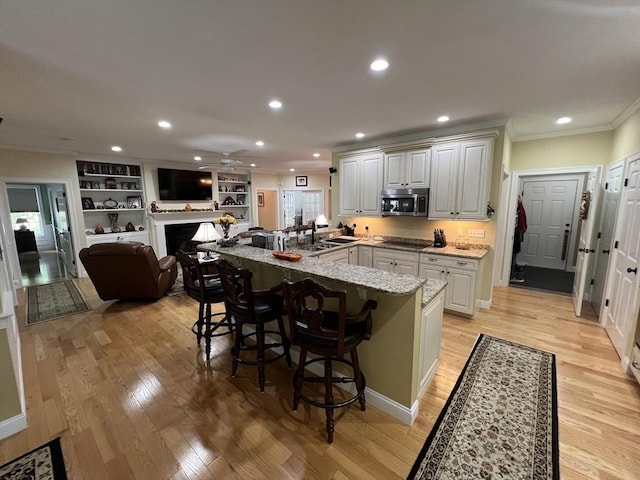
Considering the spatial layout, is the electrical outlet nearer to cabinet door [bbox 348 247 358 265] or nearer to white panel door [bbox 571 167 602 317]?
white panel door [bbox 571 167 602 317]

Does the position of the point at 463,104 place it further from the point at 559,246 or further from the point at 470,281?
the point at 559,246

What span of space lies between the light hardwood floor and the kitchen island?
0.19m

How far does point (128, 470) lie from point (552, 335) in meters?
4.30

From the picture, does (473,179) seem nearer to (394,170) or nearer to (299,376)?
(394,170)

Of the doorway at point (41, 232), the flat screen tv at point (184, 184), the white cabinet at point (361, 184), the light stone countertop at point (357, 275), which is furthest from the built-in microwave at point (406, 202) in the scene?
the doorway at point (41, 232)

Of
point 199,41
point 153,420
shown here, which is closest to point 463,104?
point 199,41

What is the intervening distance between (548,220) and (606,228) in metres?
2.69

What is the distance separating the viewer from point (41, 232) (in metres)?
9.73

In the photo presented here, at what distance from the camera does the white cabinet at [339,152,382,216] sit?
15.3ft

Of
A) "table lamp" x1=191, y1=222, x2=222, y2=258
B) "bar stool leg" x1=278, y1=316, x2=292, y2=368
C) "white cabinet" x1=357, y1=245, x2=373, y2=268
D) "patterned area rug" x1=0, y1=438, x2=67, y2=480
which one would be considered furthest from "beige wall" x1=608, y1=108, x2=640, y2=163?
"patterned area rug" x1=0, y1=438, x2=67, y2=480

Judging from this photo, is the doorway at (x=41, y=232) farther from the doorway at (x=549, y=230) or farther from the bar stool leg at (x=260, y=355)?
the doorway at (x=549, y=230)

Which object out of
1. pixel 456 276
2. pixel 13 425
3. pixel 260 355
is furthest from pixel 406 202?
pixel 13 425

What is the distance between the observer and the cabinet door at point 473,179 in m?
3.59

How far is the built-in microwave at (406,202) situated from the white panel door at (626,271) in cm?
210
